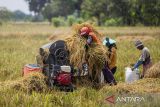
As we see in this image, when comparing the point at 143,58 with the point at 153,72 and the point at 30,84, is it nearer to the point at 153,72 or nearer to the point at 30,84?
the point at 153,72

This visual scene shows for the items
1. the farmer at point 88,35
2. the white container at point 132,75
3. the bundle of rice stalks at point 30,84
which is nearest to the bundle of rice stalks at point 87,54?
the farmer at point 88,35

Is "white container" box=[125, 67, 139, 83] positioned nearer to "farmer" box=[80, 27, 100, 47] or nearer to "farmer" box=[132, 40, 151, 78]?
"farmer" box=[132, 40, 151, 78]

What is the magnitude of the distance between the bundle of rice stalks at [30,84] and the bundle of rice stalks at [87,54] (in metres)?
0.83

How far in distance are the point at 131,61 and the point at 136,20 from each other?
3966cm

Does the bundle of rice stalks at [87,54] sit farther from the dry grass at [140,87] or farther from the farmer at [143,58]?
the farmer at [143,58]

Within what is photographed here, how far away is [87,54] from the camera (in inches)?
351

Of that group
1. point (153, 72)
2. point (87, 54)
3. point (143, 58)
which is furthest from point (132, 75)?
point (87, 54)

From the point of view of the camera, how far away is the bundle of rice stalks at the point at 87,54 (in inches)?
345

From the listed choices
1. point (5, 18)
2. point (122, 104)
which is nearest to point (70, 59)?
point (122, 104)

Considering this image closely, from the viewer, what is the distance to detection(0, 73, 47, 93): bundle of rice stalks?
8.26 meters

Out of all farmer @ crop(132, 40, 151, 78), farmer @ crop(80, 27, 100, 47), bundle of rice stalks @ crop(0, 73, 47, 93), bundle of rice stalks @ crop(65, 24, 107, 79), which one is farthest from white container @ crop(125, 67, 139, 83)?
bundle of rice stalks @ crop(0, 73, 47, 93)

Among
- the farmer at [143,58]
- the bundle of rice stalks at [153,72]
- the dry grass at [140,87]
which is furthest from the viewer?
the farmer at [143,58]

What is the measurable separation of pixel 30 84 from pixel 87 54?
1.44 m

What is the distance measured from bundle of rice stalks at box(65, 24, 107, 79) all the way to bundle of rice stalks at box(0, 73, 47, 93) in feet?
2.73
